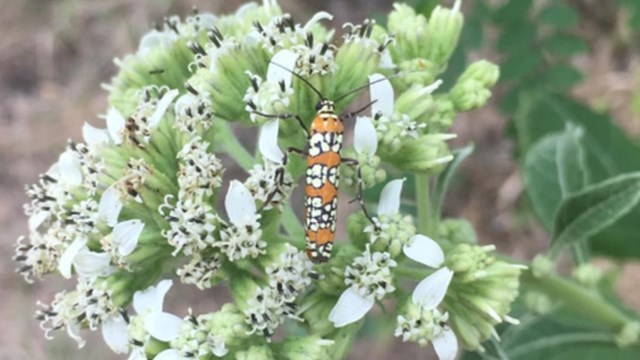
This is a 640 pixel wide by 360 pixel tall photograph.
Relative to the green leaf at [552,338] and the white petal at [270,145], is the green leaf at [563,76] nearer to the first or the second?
the green leaf at [552,338]

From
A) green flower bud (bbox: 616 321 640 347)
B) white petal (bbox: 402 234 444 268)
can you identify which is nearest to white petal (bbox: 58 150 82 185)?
white petal (bbox: 402 234 444 268)

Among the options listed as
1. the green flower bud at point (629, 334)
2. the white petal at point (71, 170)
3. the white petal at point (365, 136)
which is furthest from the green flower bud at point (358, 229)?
the green flower bud at point (629, 334)

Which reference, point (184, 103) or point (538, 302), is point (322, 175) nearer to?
point (184, 103)

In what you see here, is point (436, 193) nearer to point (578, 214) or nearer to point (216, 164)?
point (578, 214)

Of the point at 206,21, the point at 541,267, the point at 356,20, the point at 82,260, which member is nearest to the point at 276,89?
the point at 206,21

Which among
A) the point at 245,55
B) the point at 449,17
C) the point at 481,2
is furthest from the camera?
the point at 481,2

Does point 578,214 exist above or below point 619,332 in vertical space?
above

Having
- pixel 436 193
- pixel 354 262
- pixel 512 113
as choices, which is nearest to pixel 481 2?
pixel 512 113
